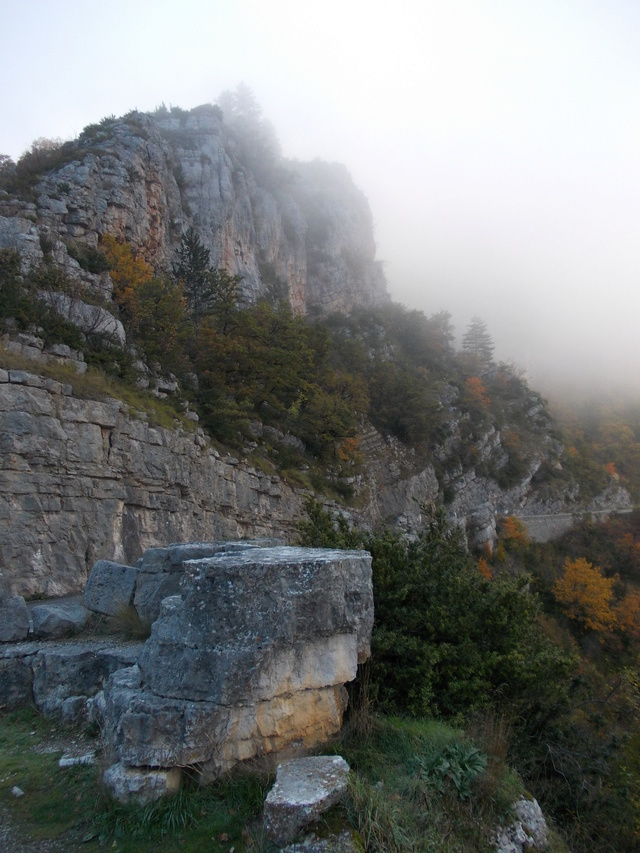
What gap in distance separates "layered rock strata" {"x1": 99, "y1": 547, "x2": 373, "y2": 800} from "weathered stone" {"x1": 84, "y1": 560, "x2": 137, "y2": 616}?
239 cm

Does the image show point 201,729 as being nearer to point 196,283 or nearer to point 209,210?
point 196,283

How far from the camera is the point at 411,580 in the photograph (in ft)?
20.8

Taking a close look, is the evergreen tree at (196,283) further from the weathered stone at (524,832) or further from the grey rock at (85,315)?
the weathered stone at (524,832)

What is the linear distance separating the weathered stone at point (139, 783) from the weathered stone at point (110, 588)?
3.11 meters

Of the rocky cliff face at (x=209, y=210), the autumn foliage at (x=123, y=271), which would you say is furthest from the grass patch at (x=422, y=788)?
the autumn foliage at (x=123, y=271)

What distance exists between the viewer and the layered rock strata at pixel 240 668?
373cm

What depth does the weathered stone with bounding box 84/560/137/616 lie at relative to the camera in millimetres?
6750

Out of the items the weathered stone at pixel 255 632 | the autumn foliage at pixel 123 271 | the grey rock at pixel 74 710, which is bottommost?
the grey rock at pixel 74 710

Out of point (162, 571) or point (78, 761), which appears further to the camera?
point (162, 571)

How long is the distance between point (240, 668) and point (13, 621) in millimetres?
4247

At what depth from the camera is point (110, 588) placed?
6.92 metres

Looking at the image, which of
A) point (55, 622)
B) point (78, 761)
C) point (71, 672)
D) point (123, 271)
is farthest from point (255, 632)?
point (123, 271)

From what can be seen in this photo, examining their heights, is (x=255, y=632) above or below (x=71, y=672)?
above

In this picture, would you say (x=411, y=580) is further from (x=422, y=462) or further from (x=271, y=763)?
(x=422, y=462)
